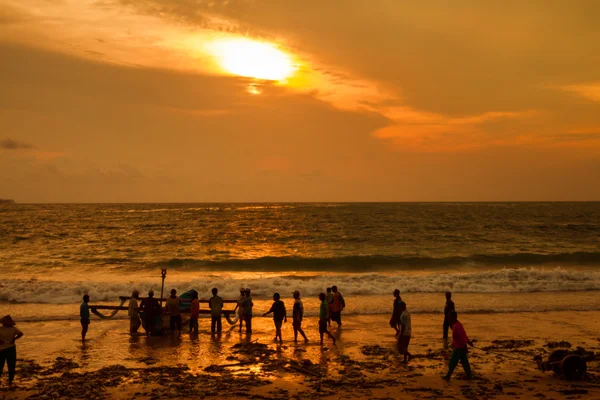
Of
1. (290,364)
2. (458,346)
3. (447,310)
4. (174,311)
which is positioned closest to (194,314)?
(174,311)

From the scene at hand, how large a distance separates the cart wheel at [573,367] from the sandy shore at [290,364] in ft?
0.80

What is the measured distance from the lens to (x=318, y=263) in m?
39.4

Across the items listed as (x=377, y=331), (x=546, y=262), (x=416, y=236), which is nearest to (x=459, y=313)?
(x=377, y=331)

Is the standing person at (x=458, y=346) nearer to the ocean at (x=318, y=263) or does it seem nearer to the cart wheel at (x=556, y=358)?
the cart wheel at (x=556, y=358)

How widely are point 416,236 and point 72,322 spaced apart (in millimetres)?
41231

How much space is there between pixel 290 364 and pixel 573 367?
6.48 meters

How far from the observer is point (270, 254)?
1721 inches

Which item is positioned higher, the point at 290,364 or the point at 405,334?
the point at 405,334

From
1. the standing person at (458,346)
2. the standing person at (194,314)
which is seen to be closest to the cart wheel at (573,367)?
the standing person at (458,346)

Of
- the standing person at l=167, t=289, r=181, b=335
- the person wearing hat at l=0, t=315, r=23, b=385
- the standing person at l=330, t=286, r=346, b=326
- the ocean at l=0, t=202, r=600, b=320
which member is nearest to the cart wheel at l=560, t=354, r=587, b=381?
the standing person at l=330, t=286, r=346, b=326

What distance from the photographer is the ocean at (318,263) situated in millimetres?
23656

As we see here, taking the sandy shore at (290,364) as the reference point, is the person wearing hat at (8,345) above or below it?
above

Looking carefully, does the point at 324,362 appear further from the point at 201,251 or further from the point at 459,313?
the point at 201,251

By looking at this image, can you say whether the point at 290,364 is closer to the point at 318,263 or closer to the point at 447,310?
the point at 447,310
